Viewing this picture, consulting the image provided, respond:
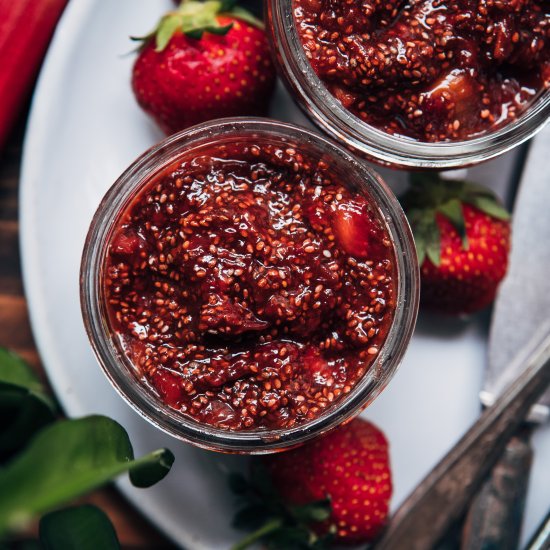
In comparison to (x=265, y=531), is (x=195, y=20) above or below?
above

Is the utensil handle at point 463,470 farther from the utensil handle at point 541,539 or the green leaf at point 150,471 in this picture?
the green leaf at point 150,471

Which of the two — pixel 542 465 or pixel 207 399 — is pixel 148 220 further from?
pixel 542 465

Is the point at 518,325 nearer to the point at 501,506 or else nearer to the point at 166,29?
the point at 501,506

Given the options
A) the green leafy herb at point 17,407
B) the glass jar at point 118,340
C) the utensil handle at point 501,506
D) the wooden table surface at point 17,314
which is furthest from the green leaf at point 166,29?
the utensil handle at point 501,506

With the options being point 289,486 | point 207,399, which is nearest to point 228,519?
point 289,486

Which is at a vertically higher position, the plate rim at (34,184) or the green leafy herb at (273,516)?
the plate rim at (34,184)

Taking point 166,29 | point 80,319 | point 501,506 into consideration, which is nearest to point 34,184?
point 80,319
